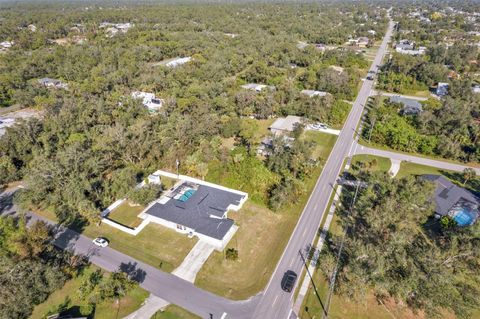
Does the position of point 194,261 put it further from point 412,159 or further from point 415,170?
point 412,159

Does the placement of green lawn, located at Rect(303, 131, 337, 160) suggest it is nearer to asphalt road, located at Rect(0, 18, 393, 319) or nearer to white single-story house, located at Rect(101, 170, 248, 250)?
asphalt road, located at Rect(0, 18, 393, 319)

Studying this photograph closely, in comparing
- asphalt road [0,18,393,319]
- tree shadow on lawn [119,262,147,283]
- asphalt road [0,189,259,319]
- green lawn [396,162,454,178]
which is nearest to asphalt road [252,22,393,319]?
asphalt road [0,18,393,319]

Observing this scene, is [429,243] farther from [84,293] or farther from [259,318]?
[84,293]

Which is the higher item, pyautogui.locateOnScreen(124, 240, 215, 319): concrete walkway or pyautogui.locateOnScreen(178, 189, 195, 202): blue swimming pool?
pyautogui.locateOnScreen(178, 189, 195, 202): blue swimming pool

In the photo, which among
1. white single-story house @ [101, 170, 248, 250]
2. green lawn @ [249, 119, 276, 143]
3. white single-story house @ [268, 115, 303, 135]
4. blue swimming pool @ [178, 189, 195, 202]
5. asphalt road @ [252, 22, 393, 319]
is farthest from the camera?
white single-story house @ [268, 115, 303, 135]

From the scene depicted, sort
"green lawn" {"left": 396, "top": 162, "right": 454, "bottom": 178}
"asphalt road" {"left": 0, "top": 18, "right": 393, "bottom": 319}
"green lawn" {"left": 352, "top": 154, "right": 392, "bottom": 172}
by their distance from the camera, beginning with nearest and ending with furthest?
"asphalt road" {"left": 0, "top": 18, "right": 393, "bottom": 319} < "green lawn" {"left": 396, "top": 162, "right": 454, "bottom": 178} < "green lawn" {"left": 352, "top": 154, "right": 392, "bottom": 172}
